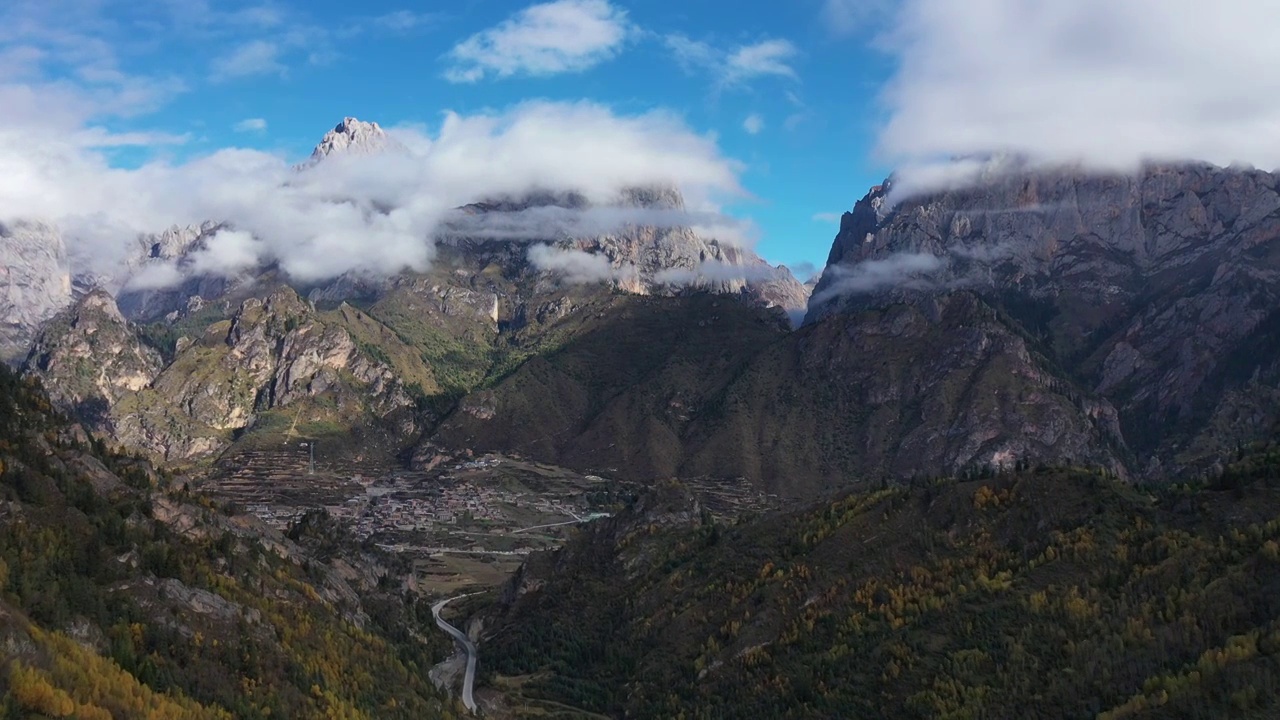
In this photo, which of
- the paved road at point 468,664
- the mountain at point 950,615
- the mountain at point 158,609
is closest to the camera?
the mountain at point 158,609

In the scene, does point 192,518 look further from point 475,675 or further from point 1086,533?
point 1086,533

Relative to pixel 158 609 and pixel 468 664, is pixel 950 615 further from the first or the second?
pixel 158 609

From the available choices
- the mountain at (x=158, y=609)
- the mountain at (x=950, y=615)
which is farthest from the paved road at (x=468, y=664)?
the mountain at (x=158, y=609)

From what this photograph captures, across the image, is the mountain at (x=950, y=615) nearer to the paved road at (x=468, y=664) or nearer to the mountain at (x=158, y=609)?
the paved road at (x=468, y=664)

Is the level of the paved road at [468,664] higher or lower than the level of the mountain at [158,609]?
lower

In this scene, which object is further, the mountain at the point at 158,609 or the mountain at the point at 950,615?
the mountain at the point at 950,615

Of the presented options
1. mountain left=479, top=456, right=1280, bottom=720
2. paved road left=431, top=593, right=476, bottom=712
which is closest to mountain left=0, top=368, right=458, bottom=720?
paved road left=431, top=593, right=476, bottom=712

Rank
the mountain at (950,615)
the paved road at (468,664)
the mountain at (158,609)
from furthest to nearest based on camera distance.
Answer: the paved road at (468,664), the mountain at (950,615), the mountain at (158,609)

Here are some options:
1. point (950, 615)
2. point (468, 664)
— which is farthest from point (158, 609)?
point (950, 615)
